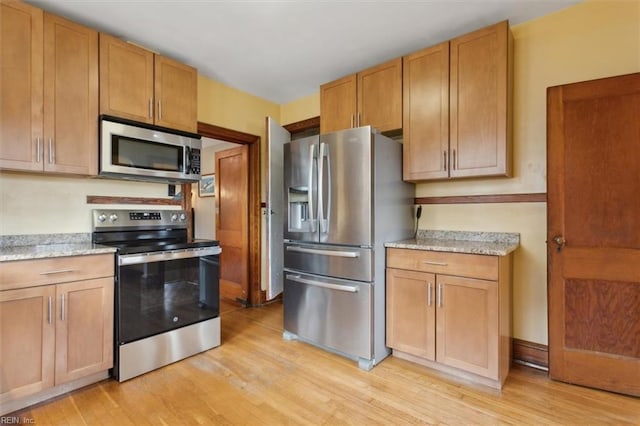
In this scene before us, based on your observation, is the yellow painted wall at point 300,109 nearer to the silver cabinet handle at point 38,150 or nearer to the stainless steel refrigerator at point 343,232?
the stainless steel refrigerator at point 343,232

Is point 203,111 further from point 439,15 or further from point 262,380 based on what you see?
point 262,380

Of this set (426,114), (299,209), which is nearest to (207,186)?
(299,209)

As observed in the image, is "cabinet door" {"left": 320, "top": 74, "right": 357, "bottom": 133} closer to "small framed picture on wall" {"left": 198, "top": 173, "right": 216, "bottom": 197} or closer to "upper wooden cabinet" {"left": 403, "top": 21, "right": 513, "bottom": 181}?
"upper wooden cabinet" {"left": 403, "top": 21, "right": 513, "bottom": 181}

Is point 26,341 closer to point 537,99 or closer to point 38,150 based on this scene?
point 38,150

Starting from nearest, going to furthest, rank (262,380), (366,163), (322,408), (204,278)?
1. (322,408)
2. (262,380)
3. (366,163)
4. (204,278)

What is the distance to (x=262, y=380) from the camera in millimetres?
2072

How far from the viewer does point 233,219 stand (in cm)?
401

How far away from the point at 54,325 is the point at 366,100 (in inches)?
109

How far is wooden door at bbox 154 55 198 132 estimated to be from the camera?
8.25ft

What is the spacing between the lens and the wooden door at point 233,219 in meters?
3.77

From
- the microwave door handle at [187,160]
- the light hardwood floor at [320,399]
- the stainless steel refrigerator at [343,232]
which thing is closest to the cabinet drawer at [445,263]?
the stainless steel refrigerator at [343,232]

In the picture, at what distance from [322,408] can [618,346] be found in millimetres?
Answer: 1880

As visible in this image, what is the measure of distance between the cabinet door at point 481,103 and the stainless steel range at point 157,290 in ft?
6.99

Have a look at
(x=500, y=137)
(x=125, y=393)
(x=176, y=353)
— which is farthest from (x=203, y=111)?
(x=500, y=137)
